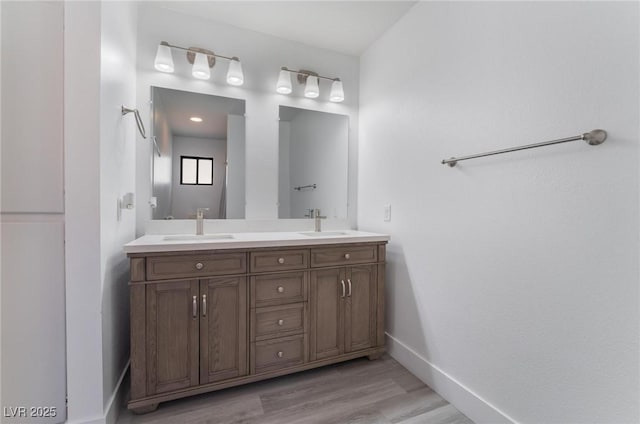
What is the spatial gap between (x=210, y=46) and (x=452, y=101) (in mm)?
1705

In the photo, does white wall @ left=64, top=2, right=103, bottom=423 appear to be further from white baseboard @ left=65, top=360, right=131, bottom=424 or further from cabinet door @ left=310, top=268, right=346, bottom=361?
cabinet door @ left=310, top=268, right=346, bottom=361

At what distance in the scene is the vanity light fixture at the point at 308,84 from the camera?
2180 mm

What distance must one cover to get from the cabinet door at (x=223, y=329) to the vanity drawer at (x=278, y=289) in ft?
0.22

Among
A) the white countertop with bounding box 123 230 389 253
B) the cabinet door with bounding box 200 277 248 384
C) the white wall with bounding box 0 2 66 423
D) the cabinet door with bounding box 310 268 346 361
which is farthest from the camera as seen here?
the cabinet door with bounding box 310 268 346 361

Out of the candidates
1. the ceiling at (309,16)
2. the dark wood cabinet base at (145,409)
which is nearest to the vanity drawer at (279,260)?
the dark wood cabinet base at (145,409)

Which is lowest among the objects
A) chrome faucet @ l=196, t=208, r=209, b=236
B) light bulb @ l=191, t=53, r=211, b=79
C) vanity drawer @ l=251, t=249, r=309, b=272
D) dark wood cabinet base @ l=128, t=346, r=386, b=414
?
dark wood cabinet base @ l=128, t=346, r=386, b=414

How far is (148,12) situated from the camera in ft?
6.18

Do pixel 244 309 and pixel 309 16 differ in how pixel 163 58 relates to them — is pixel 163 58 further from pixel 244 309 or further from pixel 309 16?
pixel 244 309

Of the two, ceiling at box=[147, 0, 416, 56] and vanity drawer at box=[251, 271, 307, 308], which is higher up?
ceiling at box=[147, 0, 416, 56]

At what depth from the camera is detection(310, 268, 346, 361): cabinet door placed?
177 cm

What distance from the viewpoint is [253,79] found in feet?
7.11

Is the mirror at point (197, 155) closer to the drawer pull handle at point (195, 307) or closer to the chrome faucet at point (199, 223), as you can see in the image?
the chrome faucet at point (199, 223)

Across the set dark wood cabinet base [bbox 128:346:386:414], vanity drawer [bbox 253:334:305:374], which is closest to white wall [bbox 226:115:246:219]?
vanity drawer [bbox 253:334:305:374]

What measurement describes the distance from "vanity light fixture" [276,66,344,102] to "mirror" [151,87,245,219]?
1.14ft
